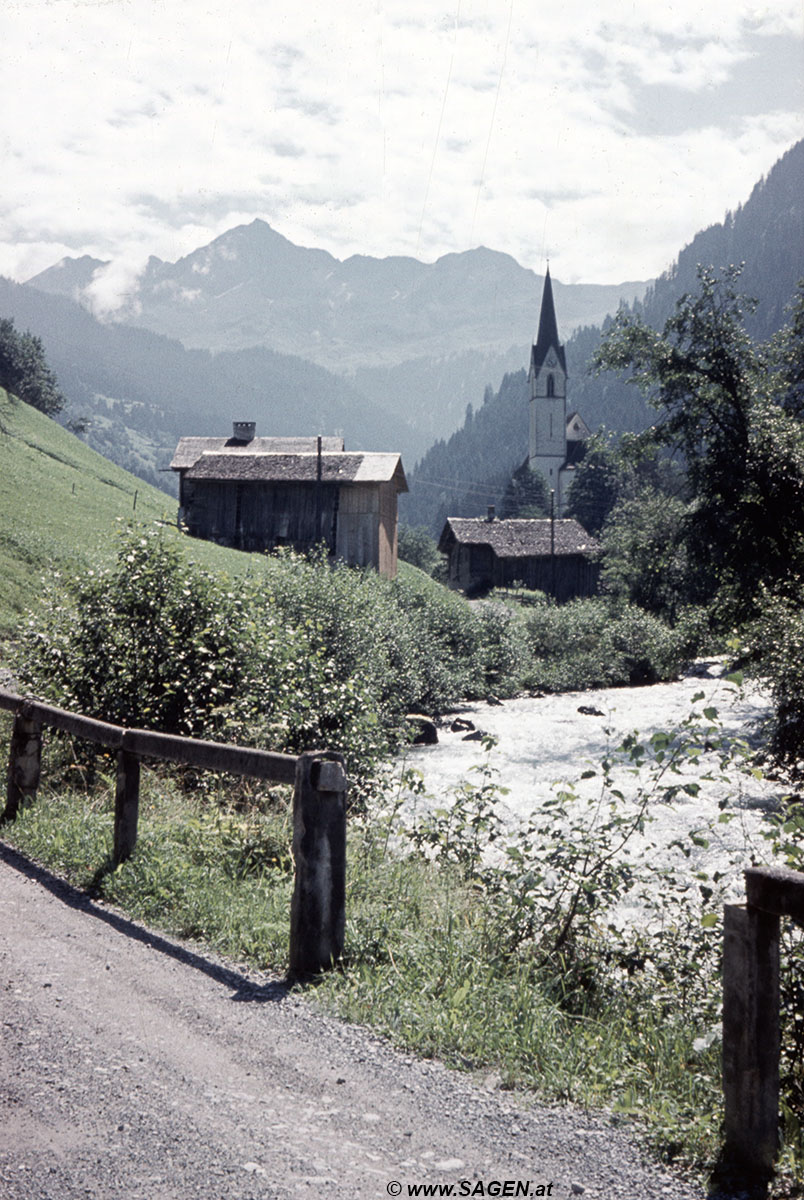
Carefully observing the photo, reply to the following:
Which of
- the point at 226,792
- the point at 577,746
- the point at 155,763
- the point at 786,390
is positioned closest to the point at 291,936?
the point at 226,792

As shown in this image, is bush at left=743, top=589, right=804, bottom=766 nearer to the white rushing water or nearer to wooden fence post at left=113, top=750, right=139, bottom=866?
the white rushing water

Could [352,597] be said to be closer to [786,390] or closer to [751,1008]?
[786,390]

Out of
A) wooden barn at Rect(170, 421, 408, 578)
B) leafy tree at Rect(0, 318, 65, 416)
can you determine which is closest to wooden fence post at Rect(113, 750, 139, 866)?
wooden barn at Rect(170, 421, 408, 578)

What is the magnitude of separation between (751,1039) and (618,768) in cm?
1606

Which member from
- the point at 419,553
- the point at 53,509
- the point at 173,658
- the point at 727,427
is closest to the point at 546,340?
the point at 419,553

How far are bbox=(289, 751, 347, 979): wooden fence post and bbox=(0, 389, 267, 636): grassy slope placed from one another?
6.93 meters

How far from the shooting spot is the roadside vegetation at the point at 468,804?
167 inches

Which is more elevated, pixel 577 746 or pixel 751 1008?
pixel 751 1008

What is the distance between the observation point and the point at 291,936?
188 inches

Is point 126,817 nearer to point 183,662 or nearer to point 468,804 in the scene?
point 183,662

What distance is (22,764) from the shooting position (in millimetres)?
7781

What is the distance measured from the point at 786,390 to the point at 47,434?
49.0 meters

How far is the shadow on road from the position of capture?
4480mm

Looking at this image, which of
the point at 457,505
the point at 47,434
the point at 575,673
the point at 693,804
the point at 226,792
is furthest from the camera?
the point at 457,505
